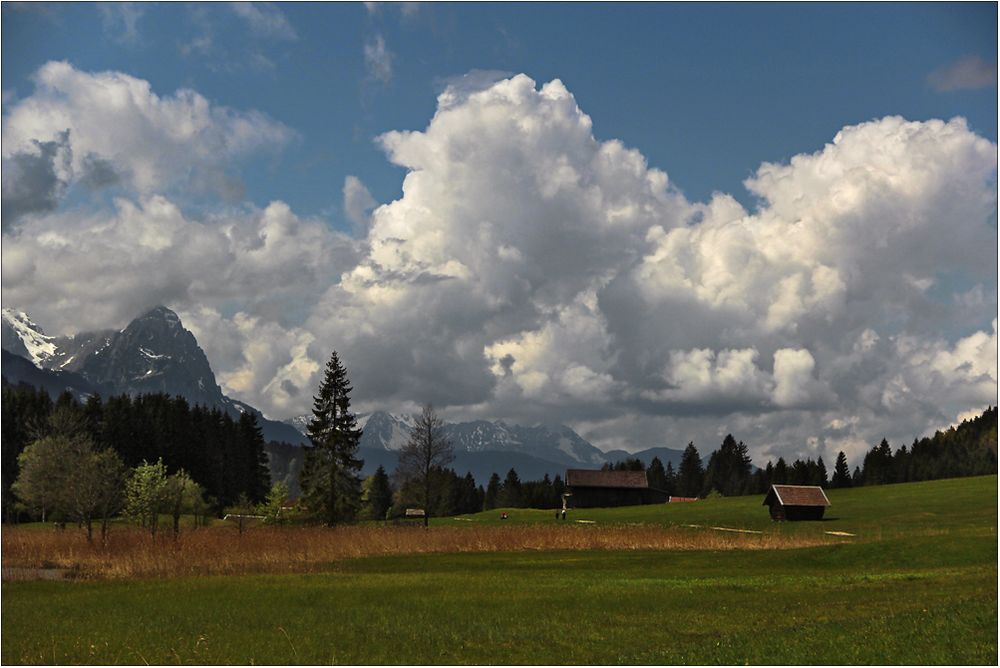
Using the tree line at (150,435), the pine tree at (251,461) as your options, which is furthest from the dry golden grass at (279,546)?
the pine tree at (251,461)

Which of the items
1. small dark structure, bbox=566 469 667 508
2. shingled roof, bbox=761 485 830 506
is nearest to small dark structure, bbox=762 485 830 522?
shingled roof, bbox=761 485 830 506

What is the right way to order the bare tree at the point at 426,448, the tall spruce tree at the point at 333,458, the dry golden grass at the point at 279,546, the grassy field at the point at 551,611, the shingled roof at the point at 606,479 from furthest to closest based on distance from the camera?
the shingled roof at the point at 606,479 < the bare tree at the point at 426,448 < the tall spruce tree at the point at 333,458 < the dry golden grass at the point at 279,546 < the grassy field at the point at 551,611

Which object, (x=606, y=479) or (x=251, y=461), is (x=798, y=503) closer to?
(x=606, y=479)

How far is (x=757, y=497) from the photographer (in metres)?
138

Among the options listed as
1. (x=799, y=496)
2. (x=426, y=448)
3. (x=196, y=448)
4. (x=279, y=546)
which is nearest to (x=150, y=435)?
(x=196, y=448)

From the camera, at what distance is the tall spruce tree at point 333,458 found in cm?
8938

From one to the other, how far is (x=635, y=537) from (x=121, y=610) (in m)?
36.3

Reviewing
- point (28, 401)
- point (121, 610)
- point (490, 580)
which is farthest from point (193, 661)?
point (28, 401)

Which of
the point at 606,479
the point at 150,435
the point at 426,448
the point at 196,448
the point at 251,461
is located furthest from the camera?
the point at 251,461

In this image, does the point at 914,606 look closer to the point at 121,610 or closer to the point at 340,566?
the point at 121,610

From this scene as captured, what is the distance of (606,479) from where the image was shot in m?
161

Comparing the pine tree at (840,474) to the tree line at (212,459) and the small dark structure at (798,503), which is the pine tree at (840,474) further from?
the small dark structure at (798,503)

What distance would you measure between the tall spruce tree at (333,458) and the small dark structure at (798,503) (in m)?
47.7

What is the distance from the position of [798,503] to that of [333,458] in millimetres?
52178
